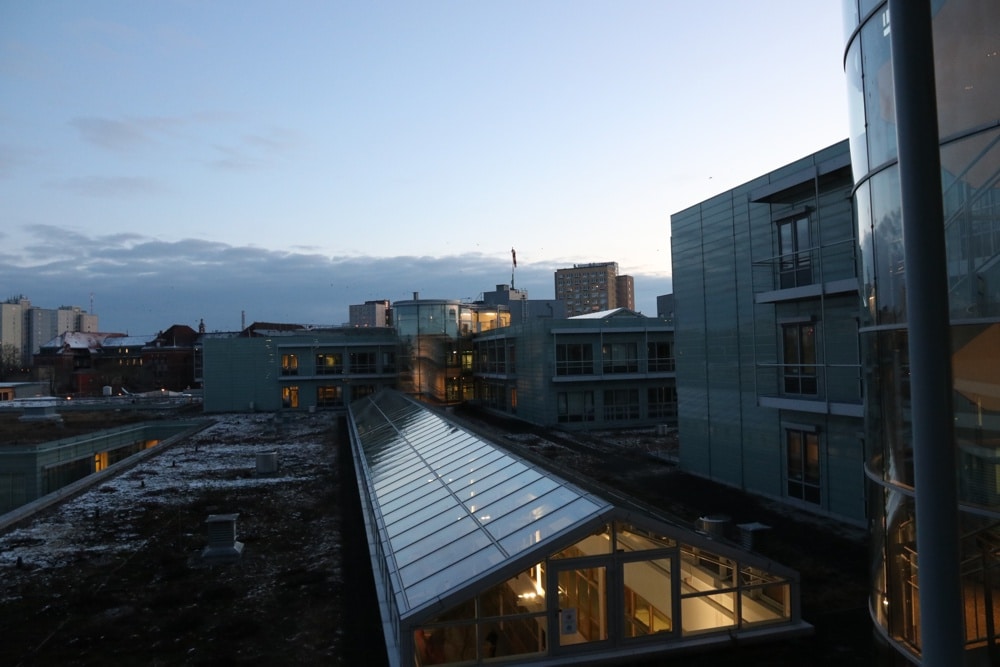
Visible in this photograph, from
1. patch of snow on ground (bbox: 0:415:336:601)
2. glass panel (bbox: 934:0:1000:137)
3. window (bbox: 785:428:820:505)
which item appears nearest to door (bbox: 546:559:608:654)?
glass panel (bbox: 934:0:1000:137)

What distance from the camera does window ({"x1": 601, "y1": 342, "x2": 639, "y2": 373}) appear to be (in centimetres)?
4184

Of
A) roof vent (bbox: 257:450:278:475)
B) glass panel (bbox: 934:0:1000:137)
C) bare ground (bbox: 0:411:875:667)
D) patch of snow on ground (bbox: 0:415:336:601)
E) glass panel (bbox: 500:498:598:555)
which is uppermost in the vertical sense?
glass panel (bbox: 934:0:1000:137)

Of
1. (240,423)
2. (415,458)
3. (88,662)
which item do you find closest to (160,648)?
(88,662)

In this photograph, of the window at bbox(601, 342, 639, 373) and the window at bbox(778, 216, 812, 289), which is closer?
the window at bbox(778, 216, 812, 289)

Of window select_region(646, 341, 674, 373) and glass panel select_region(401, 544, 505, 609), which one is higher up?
window select_region(646, 341, 674, 373)

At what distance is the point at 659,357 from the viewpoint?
42969 millimetres

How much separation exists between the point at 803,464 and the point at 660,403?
2411 centimetres

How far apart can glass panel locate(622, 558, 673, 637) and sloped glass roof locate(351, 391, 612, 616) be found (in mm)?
1360

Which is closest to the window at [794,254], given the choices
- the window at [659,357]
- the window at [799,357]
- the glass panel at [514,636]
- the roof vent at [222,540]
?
the window at [799,357]

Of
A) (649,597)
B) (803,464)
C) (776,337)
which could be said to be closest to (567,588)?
(649,597)

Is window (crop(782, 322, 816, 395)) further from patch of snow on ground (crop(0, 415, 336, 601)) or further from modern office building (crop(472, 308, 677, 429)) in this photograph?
modern office building (crop(472, 308, 677, 429))

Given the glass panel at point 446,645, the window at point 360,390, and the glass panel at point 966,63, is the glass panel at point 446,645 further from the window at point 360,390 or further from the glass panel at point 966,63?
the window at point 360,390

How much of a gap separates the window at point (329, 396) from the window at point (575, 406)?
27.6 m

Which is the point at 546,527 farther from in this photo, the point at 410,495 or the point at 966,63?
the point at 966,63
